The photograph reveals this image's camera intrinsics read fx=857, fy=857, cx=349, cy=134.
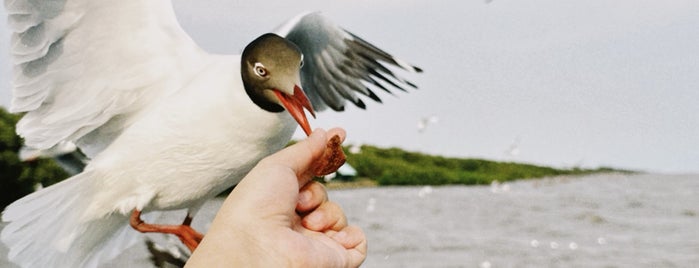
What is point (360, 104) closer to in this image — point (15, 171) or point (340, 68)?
point (340, 68)

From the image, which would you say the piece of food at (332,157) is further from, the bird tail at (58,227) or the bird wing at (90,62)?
the bird tail at (58,227)

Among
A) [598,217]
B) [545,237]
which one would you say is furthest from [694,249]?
[598,217]

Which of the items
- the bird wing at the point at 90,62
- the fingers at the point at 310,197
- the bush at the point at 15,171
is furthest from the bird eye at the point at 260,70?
the bush at the point at 15,171

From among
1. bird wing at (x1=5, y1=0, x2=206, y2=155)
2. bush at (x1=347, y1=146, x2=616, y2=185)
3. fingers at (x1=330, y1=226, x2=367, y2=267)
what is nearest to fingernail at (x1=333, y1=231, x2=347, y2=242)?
fingers at (x1=330, y1=226, x2=367, y2=267)

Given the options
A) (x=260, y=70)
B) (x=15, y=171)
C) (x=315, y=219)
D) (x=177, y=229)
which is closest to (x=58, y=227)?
(x=177, y=229)

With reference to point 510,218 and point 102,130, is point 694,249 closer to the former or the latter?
point 510,218

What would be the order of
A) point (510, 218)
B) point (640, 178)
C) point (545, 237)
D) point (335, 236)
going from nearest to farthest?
1. point (335, 236)
2. point (545, 237)
3. point (510, 218)
4. point (640, 178)
